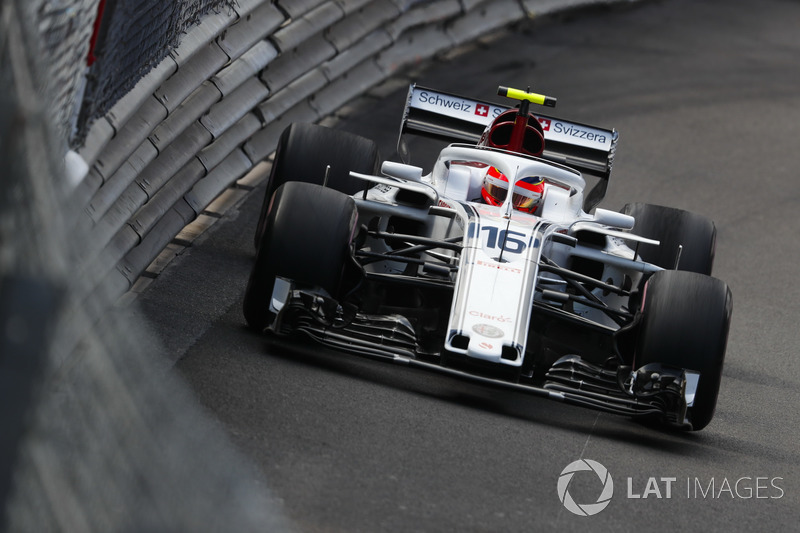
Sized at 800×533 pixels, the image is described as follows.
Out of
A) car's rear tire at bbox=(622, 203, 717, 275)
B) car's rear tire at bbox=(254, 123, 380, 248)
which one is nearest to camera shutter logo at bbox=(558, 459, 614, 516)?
car's rear tire at bbox=(622, 203, 717, 275)

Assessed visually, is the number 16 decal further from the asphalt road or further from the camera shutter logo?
the camera shutter logo

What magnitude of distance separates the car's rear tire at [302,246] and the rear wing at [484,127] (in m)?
2.48

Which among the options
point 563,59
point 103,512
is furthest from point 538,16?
point 103,512

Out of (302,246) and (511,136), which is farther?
(511,136)

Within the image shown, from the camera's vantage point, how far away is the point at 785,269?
1063 centimetres

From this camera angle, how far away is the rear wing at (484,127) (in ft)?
29.3

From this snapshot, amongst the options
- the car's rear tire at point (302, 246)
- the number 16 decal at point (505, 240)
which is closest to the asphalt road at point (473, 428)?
the car's rear tire at point (302, 246)

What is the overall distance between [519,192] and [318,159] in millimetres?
1338

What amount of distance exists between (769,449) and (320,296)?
2.59 m

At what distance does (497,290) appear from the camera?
6434mm

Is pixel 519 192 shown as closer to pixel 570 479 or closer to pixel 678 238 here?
pixel 678 238

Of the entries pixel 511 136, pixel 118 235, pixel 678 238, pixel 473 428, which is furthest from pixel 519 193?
pixel 118 235

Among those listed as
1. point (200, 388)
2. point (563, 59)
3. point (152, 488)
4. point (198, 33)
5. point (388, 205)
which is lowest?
point (200, 388)

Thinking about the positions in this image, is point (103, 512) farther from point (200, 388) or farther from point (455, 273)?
point (455, 273)
